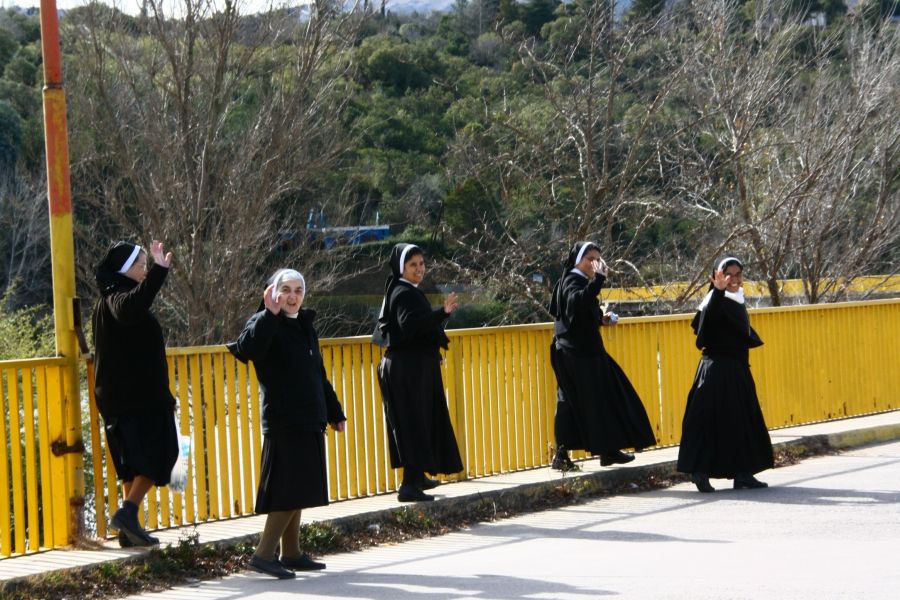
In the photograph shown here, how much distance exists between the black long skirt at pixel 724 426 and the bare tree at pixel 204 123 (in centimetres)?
724

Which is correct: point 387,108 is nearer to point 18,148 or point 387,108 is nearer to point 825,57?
point 18,148

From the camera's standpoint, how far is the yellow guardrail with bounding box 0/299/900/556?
7.53m

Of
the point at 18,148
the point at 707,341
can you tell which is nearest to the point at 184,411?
the point at 707,341

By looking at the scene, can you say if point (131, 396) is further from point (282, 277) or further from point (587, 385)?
point (587, 385)

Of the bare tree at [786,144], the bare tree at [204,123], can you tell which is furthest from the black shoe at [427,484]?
the bare tree at [786,144]

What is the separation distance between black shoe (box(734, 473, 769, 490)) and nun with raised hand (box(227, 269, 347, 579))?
4389 millimetres

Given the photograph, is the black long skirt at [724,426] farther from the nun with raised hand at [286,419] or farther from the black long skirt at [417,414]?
the nun with raised hand at [286,419]

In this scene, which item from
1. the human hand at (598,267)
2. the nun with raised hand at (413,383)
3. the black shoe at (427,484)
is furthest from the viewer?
the human hand at (598,267)

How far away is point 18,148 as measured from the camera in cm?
3788

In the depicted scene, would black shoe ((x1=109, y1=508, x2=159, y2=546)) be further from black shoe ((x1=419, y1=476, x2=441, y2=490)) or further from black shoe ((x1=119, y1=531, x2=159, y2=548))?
black shoe ((x1=419, y1=476, x2=441, y2=490))

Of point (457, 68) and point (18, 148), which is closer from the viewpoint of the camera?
point (18, 148)

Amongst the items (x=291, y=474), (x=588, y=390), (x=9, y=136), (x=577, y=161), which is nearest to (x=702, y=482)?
(x=588, y=390)

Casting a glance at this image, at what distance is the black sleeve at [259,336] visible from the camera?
22.8 ft

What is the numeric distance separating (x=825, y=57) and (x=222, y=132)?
1176 centimetres
